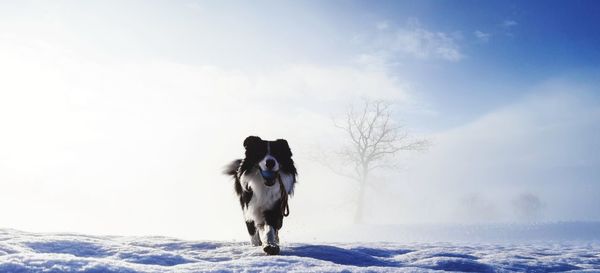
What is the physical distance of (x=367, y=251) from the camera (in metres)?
6.87

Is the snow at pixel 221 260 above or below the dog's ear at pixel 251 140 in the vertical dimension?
below

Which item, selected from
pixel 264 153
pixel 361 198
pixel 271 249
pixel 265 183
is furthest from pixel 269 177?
pixel 361 198

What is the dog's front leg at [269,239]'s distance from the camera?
18.9ft

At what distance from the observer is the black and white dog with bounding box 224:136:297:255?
6.70 meters

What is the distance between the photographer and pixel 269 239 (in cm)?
621

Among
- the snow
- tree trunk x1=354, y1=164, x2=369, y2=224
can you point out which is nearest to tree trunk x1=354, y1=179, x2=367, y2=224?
tree trunk x1=354, y1=164, x2=369, y2=224

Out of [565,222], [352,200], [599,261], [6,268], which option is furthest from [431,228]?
[6,268]

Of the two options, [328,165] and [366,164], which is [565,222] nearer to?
[366,164]

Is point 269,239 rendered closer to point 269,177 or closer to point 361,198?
point 269,177

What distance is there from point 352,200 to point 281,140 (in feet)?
87.6

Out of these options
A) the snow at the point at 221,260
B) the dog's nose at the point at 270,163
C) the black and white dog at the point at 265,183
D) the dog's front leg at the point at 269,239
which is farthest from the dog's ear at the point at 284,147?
the snow at the point at 221,260

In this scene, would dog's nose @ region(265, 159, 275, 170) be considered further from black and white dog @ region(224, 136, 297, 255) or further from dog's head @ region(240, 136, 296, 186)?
dog's head @ region(240, 136, 296, 186)

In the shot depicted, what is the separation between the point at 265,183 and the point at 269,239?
883 millimetres

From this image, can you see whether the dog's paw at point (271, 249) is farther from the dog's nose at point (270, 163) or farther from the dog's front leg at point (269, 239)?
the dog's nose at point (270, 163)
